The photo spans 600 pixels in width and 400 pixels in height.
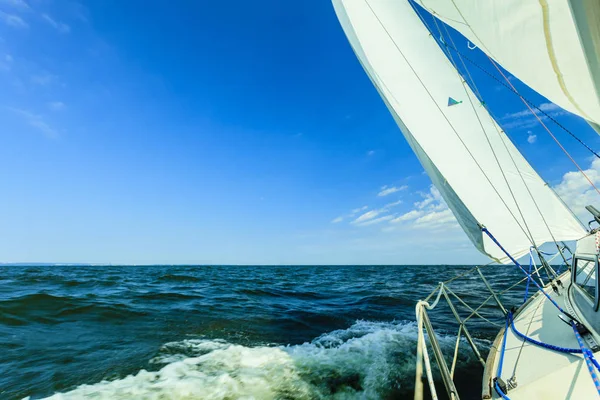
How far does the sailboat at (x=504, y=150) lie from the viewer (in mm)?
1799

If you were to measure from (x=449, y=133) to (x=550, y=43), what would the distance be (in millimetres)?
3349

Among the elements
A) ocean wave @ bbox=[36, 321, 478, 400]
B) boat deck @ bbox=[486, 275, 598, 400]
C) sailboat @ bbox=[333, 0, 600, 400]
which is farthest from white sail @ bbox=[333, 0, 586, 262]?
ocean wave @ bbox=[36, 321, 478, 400]

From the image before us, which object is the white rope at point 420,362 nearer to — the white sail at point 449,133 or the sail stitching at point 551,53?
the sail stitching at point 551,53

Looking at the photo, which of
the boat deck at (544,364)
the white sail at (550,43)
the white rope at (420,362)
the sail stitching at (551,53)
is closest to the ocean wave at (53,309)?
the white rope at (420,362)

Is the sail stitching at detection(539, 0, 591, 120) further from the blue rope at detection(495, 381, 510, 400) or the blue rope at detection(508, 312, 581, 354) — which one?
the blue rope at detection(495, 381, 510, 400)

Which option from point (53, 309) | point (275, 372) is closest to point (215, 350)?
point (275, 372)

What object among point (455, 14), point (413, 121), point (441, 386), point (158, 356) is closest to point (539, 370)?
point (441, 386)

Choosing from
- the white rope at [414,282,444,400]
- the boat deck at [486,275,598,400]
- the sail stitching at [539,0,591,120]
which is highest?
the sail stitching at [539,0,591,120]

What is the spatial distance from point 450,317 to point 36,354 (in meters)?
10.1

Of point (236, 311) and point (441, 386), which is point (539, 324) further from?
point (236, 311)

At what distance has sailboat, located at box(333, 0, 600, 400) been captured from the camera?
180 centimetres

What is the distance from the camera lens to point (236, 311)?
29.0 ft

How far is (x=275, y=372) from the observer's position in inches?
178

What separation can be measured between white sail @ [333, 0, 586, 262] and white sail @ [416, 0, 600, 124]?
234 cm
